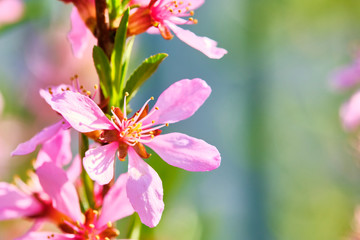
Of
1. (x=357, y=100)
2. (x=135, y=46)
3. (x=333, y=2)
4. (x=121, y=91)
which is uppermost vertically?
(x=121, y=91)

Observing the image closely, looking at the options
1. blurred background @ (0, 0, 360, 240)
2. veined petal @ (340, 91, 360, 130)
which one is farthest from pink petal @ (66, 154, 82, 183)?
blurred background @ (0, 0, 360, 240)

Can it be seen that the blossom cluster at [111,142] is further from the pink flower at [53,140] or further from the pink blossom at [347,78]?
the pink blossom at [347,78]

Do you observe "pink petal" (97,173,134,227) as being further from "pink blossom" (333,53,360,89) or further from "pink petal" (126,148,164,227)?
"pink blossom" (333,53,360,89)

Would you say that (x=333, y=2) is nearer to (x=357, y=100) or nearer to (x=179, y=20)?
(x=357, y=100)

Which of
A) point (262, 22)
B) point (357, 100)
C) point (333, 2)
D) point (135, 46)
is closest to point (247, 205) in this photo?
point (262, 22)

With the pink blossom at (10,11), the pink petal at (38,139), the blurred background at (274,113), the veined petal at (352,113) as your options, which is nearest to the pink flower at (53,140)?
the pink petal at (38,139)

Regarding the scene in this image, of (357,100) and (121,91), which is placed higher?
(121,91)
